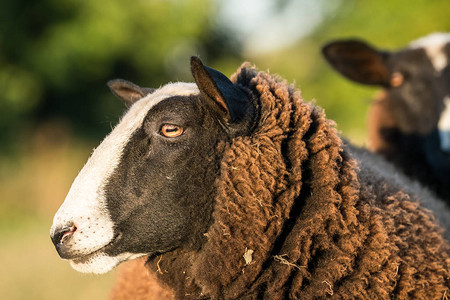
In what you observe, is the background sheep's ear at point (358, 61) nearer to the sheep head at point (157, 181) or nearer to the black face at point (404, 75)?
the black face at point (404, 75)

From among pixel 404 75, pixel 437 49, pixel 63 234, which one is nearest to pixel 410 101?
pixel 404 75

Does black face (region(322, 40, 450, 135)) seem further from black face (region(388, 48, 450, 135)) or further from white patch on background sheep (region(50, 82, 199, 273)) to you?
white patch on background sheep (region(50, 82, 199, 273))

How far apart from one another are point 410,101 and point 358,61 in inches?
35.1

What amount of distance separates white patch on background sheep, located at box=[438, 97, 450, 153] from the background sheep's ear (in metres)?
0.96

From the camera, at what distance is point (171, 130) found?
2938mm

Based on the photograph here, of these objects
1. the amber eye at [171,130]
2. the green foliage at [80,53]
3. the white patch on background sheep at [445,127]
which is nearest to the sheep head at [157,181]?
the amber eye at [171,130]

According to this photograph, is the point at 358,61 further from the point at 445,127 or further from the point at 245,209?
the point at 245,209

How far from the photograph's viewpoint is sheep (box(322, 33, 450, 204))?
5195mm

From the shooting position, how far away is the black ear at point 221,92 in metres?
2.79

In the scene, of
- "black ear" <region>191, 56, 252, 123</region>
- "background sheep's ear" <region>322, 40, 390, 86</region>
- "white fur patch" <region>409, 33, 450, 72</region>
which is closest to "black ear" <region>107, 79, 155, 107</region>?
"black ear" <region>191, 56, 252, 123</region>

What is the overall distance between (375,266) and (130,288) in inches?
72.4

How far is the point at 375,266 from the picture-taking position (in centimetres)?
272

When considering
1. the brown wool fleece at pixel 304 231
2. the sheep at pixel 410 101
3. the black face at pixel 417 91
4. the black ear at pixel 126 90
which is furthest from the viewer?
the black face at pixel 417 91

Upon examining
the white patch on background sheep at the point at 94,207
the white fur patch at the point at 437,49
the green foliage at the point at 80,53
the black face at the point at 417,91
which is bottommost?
the white patch on background sheep at the point at 94,207
